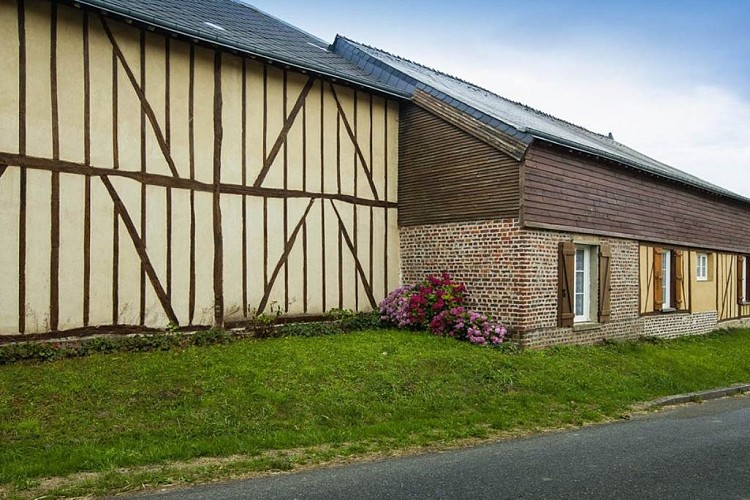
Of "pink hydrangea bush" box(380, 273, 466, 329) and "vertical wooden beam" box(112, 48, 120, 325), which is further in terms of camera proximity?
"pink hydrangea bush" box(380, 273, 466, 329)

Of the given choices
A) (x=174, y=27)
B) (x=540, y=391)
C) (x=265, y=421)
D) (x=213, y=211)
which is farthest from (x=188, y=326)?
(x=540, y=391)

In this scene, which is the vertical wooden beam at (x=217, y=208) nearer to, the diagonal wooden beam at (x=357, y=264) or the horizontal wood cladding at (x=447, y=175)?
the diagonal wooden beam at (x=357, y=264)

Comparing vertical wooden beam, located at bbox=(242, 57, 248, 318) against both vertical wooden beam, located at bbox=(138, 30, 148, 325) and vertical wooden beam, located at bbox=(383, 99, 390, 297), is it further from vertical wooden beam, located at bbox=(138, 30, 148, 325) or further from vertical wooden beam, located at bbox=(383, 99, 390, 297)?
vertical wooden beam, located at bbox=(383, 99, 390, 297)

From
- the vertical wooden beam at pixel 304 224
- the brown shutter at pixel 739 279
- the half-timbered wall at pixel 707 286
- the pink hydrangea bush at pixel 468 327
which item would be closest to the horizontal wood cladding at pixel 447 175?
the pink hydrangea bush at pixel 468 327

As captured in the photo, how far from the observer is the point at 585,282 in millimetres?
13250

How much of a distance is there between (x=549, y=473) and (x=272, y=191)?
7.73 meters

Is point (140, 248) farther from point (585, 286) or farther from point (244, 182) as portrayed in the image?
point (585, 286)

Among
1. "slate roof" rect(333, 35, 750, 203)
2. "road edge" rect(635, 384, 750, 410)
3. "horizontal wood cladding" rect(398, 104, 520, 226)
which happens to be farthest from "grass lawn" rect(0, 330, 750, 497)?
"slate roof" rect(333, 35, 750, 203)

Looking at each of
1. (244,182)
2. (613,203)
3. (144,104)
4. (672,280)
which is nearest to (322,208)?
(244,182)

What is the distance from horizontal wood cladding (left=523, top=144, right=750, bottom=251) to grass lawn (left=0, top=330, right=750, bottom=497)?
2917mm

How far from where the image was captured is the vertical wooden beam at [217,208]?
10.6 metres

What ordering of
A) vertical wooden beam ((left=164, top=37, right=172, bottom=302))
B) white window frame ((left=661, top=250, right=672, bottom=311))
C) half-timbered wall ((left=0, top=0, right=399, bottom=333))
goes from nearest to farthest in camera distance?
half-timbered wall ((left=0, top=0, right=399, bottom=333)), vertical wooden beam ((left=164, top=37, right=172, bottom=302)), white window frame ((left=661, top=250, right=672, bottom=311))

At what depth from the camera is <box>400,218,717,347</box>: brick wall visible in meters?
11.5

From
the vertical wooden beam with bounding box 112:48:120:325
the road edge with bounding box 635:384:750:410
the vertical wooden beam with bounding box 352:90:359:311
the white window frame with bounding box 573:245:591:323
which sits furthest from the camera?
the white window frame with bounding box 573:245:591:323
